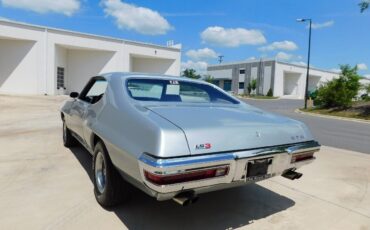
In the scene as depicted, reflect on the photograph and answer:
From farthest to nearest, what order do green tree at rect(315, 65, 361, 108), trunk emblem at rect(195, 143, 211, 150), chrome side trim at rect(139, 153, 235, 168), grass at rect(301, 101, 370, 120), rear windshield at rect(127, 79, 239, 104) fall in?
1. green tree at rect(315, 65, 361, 108)
2. grass at rect(301, 101, 370, 120)
3. rear windshield at rect(127, 79, 239, 104)
4. trunk emblem at rect(195, 143, 211, 150)
5. chrome side trim at rect(139, 153, 235, 168)

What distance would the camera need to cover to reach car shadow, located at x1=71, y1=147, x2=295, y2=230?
3.08m

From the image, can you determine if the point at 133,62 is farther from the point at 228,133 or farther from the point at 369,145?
the point at 228,133

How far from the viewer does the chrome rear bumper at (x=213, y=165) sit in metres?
2.32

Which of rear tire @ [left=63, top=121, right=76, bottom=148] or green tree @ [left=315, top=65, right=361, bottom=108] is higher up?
green tree @ [left=315, top=65, right=361, bottom=108]

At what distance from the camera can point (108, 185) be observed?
3.19 metres

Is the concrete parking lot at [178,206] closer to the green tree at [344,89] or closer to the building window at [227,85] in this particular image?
the green tree at [344,89]

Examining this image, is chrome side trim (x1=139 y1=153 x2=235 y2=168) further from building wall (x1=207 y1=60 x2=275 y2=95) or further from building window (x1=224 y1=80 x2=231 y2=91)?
building window (x1=224 y1=80 x2=231 y2=91)

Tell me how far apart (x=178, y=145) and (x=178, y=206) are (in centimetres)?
138

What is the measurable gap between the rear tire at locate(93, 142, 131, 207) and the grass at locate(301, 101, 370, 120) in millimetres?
20458

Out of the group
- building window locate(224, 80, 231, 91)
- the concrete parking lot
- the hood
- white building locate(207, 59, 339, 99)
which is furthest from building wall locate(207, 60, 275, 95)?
the hood

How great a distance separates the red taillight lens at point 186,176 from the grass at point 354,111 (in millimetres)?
20490

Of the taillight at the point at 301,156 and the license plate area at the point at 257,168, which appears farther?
the taillight at the point at 301,156

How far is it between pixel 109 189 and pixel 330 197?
2.80 meters

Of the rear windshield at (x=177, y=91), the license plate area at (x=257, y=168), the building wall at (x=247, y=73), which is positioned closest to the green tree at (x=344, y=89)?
the rear windshield at (x=177, y=91)
